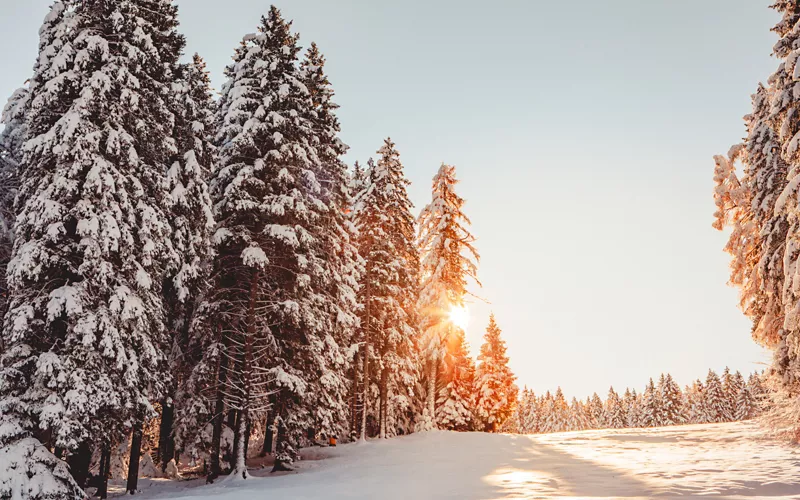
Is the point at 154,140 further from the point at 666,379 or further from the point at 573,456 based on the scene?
the point at 666,379

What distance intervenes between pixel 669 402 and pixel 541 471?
86.1m

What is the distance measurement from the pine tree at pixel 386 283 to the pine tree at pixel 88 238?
15961mm

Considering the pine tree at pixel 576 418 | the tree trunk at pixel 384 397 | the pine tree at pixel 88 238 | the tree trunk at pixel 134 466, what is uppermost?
the pine tree at pixel 88 238

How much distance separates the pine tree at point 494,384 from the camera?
46.6m

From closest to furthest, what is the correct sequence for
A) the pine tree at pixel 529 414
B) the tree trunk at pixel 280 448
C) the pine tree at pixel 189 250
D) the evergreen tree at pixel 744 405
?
the pine tree at pixel 189 250, the tree trunk at pixel 280 448, the evergreen tree at pixel 744 405, the pine tree at pixel 529 414

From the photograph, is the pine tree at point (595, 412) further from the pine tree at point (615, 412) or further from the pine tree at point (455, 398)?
the pine tree at point (455, 398)

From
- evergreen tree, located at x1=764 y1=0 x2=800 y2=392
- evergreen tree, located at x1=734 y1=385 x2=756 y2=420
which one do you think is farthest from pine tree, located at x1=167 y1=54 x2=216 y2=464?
evergreen tree, located at x1=734 y1=385 x2=756 y2=420

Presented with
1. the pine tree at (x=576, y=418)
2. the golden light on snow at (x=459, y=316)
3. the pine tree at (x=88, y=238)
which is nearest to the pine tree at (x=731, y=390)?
the pine tree at (x=576, y=418)

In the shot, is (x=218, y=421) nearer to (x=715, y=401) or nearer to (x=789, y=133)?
(x=789, y=133)

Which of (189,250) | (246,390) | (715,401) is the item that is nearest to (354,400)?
(246,390)

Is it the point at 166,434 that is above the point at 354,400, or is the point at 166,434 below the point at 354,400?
below

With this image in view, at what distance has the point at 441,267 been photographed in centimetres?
3784

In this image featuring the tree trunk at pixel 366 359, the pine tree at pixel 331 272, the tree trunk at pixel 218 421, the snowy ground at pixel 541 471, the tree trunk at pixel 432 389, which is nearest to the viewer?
the snowy ground at pixel 541 471

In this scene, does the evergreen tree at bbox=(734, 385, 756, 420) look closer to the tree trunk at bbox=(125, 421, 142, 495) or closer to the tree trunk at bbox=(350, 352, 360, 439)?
the tree trunk at bbox=(350, 352, 360, 439)
